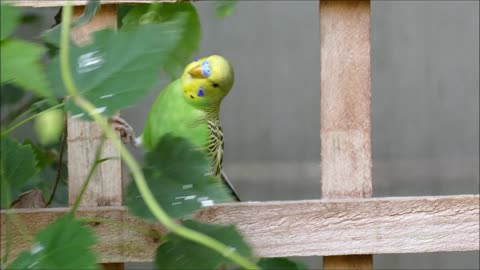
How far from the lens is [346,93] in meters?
1.06

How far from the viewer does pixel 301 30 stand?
2.66 m

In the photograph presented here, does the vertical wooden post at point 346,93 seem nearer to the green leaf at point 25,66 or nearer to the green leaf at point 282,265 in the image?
the green leaf at point 282,265

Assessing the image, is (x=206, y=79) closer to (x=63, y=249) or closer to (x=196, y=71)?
(x=196, y=71)

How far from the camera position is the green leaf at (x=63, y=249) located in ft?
1.50

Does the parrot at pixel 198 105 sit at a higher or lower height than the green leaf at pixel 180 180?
higher

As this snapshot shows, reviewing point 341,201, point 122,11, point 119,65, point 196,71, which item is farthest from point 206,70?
point 119,65

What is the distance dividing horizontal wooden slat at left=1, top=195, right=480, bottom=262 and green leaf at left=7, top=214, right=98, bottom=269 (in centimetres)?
54

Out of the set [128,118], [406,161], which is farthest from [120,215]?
[406,161]

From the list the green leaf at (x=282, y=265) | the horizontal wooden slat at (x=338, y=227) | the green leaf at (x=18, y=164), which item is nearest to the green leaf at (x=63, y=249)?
the green leaf at (x=18, y=164)

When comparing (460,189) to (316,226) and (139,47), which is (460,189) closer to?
(316,226)

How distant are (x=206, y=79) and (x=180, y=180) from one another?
0.55 m

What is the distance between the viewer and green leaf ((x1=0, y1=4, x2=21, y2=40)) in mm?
379

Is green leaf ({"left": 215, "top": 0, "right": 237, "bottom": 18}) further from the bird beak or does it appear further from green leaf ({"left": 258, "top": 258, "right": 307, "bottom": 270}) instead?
the bird beak

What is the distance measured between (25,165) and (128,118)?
1962 mm
